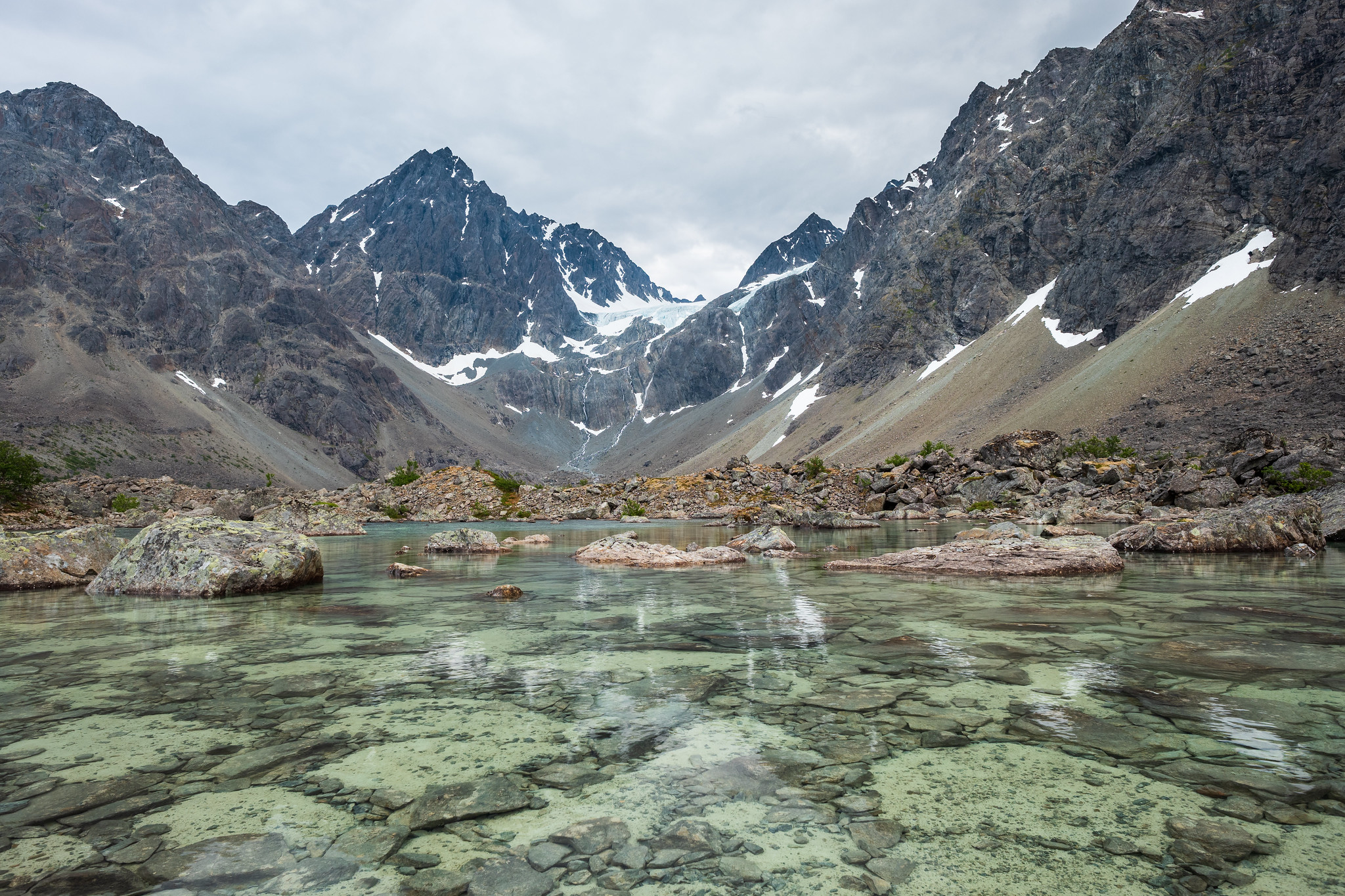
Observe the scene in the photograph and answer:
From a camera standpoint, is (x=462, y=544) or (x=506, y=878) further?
(x=462, y=544)

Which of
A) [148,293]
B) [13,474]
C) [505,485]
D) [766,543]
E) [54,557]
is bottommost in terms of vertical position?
[766,543]

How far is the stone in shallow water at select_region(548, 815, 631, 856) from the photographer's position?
11.8 ft

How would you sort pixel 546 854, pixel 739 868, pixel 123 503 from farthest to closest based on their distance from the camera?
pixel 123 503
pixel 546 854
pixel 739 868

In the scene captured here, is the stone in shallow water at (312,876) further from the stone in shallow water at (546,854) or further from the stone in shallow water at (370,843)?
the stone in shallow water at (546,854)

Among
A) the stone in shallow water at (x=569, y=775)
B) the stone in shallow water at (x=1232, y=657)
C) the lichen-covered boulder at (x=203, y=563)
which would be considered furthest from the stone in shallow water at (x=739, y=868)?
the lichen-covered boulder at (x=203, y=563)

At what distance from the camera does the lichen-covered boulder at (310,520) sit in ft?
141

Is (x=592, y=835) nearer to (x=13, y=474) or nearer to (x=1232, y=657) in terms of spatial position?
(x=1232, y=657)

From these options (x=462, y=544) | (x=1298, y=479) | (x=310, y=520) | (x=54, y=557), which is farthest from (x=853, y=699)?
(x=310, y=520)

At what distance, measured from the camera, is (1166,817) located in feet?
12.3

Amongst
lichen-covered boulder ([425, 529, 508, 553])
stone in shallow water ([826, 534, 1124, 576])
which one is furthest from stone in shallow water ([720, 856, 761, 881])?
lichen-covered boulder ([425, 529, 508, 553])

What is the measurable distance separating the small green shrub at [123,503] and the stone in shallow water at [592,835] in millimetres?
75635

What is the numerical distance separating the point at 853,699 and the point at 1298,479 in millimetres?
41710

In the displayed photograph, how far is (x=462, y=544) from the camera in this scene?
87.0 feet

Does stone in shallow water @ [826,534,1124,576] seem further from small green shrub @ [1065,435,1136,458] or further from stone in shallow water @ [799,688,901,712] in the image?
small green shrub @ [1065,435,1136,458]
